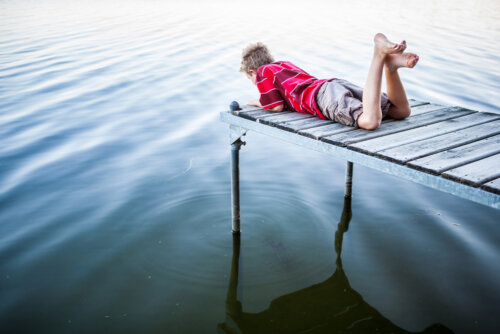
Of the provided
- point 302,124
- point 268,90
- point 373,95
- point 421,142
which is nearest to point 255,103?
point 268,90

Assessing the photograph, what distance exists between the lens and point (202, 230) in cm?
488

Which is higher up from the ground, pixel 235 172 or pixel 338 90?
pixel 338 90

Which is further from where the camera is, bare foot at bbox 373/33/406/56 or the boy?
the boy

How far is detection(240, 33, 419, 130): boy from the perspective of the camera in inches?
141

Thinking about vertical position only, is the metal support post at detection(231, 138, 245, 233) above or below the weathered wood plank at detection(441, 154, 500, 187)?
below

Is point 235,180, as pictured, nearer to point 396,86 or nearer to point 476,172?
point 396,86

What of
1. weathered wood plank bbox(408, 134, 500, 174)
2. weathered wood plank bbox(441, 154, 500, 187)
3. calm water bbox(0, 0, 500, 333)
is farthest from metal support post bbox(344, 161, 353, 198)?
weathered wood plank bbox(441, 154, 500, 187)

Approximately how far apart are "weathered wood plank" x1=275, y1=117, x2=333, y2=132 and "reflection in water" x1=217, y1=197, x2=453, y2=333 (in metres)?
1.45

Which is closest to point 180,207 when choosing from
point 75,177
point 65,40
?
point 75,177

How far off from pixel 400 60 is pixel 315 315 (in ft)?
7.14

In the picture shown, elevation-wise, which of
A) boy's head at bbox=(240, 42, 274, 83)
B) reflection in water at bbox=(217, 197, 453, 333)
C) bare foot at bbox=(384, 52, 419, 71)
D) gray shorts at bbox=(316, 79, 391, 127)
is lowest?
reflection in water at bbox=(217, 197, 453, 333)

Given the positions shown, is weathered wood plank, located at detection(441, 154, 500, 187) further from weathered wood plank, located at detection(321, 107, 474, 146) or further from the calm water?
the calm water

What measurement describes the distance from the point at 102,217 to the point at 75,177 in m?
1.27

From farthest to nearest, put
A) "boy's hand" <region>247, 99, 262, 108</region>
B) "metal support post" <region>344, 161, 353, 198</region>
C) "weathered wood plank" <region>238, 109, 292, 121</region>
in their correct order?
"metal support post" <region>344, 161, 353, 198</region>
"boy's hand" <region>247, 99, 262, 108</region>
"weathered wood plank" <region>238, 109, 292, 121</region>
